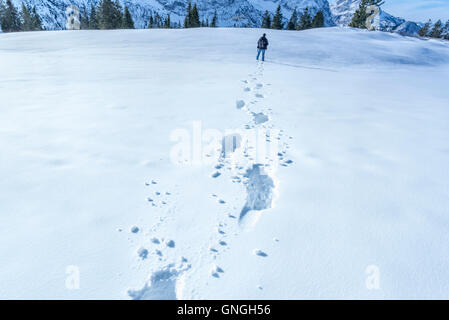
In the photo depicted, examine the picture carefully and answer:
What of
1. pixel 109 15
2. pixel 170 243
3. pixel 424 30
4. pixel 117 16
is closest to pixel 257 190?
pixel 170 243

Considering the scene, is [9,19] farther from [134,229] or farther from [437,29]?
[437,29]

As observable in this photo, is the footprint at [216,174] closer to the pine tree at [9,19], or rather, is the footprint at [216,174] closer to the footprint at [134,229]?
the footprint at [134,229]

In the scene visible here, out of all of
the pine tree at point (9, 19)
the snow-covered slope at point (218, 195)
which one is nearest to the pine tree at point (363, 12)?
the snow-covered slope at point (218, 195)

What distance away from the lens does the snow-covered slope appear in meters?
2.07

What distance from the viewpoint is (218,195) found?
9.88ft

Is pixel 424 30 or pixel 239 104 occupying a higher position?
pixel 424 30

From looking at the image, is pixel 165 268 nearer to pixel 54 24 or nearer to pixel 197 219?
pixel 197 219

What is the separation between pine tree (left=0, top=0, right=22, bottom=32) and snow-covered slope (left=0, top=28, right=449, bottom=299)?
60.6 meters

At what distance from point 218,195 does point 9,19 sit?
68.4 m

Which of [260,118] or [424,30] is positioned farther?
[424,30]

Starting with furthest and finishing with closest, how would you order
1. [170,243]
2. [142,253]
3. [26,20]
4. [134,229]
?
[26,20] → [134,229] → [170,243] → [142,253]

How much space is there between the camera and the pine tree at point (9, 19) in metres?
46.2

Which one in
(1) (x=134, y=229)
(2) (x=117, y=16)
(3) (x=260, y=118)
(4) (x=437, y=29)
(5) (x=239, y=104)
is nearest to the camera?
(1) (x=134, y=229)

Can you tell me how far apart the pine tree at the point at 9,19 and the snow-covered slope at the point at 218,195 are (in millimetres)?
60607
